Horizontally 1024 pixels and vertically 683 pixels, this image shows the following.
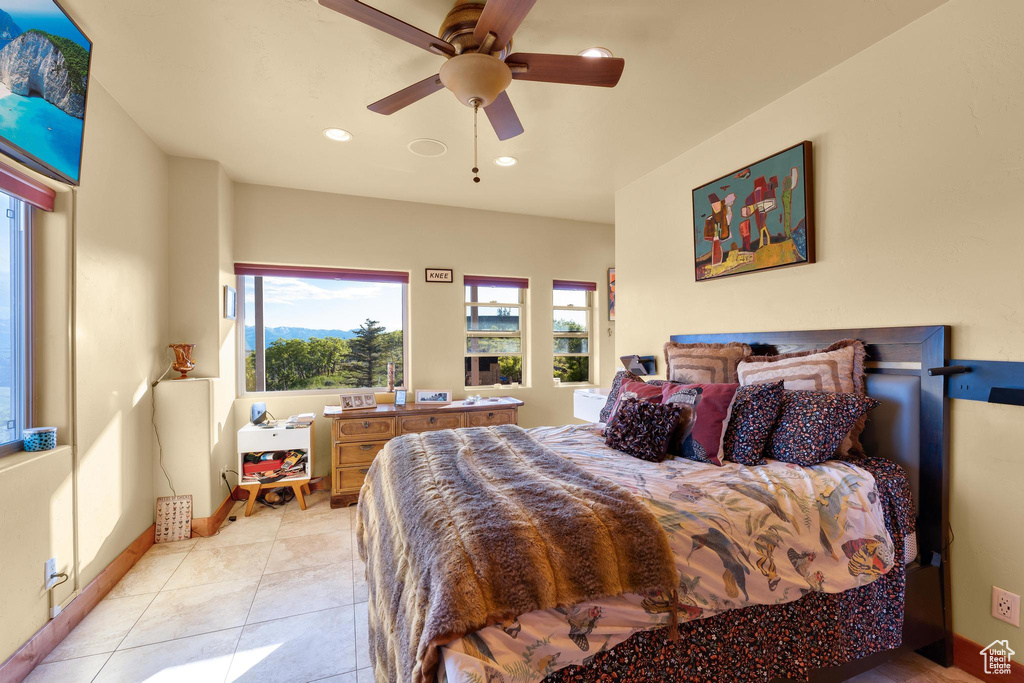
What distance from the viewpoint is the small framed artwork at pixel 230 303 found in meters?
3.45

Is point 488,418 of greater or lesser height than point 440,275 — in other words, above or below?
below

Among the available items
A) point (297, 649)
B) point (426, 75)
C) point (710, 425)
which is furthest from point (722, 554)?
point (426, 75)

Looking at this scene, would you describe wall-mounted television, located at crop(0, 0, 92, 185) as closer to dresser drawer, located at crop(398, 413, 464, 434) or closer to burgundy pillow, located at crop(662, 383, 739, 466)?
dresser drawer, located at crop(398, 413, 464, 434)

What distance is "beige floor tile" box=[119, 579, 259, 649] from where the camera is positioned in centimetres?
200

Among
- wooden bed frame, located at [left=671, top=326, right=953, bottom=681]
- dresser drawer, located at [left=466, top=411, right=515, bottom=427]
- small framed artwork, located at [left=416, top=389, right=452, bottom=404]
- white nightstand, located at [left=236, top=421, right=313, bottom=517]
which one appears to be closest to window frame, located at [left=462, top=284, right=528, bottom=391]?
small framed artwork, located at [left=416, top=389, right=452, bottom=404]

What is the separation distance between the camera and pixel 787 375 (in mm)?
2143

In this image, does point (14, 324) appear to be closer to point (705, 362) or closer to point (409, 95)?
point (409, 95)

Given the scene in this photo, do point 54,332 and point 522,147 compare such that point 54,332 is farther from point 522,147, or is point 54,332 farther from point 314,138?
point 522,147

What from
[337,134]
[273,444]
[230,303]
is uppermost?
[337,134]

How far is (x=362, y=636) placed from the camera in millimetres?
1984

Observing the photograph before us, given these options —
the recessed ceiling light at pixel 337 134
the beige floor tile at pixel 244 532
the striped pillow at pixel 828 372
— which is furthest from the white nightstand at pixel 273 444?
the striped pillow at pixel 828 372

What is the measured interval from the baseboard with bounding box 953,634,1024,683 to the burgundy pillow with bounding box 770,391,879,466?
0.88 metres

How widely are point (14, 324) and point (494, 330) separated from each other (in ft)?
11.1

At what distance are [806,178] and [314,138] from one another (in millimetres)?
2953
